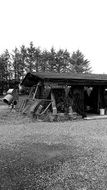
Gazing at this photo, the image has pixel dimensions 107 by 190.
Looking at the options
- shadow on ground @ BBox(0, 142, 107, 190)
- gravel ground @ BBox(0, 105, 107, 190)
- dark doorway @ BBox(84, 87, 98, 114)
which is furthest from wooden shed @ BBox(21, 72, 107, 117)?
shadow on ground @ BBox(0, 142, 107, 190)

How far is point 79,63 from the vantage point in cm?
3578

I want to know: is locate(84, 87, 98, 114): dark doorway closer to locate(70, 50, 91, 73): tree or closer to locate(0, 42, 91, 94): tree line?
locate(0, 42, 91, 94): tree line

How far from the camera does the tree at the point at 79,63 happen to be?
34.4 meters

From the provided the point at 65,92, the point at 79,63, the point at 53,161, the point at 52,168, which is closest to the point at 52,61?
the point at 79,63

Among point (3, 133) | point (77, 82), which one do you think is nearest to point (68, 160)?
point (3, 133)

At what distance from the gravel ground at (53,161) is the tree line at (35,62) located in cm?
2444

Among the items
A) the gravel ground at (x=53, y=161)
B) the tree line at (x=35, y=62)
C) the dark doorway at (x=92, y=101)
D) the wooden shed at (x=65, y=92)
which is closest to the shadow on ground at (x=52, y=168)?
the gravel ground at (x=53, y=161)

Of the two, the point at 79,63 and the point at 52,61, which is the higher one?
the point at 52,61

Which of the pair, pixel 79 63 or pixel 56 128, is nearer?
pixel 56 128

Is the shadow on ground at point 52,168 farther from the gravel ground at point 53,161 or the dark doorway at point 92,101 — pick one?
the dark doorway at point 92,101

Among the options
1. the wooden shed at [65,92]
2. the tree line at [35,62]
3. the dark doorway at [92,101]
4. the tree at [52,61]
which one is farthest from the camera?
the tree at [52,61]

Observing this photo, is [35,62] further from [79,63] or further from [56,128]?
[56,128]

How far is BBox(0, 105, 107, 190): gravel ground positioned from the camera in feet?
9.16

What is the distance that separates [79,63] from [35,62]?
9.85 metres
